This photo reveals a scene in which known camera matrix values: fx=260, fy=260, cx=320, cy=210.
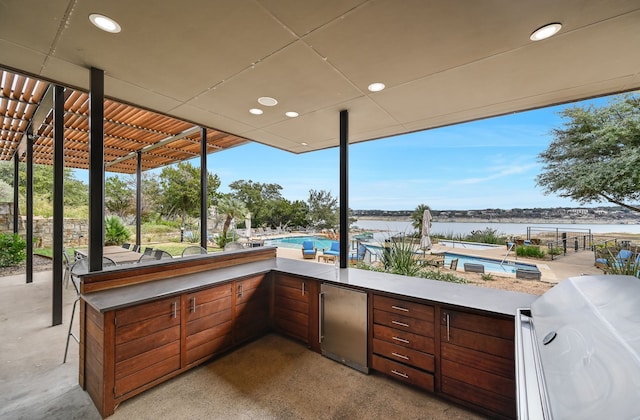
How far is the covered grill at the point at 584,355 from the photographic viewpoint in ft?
2.01

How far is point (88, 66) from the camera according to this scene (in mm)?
2102

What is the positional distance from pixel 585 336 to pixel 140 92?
11.6ft

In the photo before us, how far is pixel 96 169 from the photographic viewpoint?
2207 mm

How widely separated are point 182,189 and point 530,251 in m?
13.4

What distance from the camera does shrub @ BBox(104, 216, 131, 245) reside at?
306 inches

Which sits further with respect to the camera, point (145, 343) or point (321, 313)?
point (321, 313)

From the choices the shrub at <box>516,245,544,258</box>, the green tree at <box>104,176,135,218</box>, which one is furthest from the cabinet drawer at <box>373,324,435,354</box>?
the green tree at <box>104,176,135,218</box>

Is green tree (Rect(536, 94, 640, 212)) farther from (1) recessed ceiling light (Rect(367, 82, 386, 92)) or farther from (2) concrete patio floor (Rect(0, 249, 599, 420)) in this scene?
(2) concrete patio floor (Rect(0, 249, 599, 420))

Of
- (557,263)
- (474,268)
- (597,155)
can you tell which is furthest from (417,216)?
(597,155)

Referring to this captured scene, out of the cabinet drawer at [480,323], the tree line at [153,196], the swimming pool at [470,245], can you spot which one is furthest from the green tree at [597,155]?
the tree line at [153,196]

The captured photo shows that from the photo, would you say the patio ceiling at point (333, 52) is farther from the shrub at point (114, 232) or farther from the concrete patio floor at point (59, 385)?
the shrub at point (114, 232)

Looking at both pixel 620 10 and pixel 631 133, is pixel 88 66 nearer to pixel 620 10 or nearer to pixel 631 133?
pixel 620 10

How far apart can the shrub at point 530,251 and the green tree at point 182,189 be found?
37.8ft

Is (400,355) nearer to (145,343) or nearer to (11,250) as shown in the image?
(145,343)
